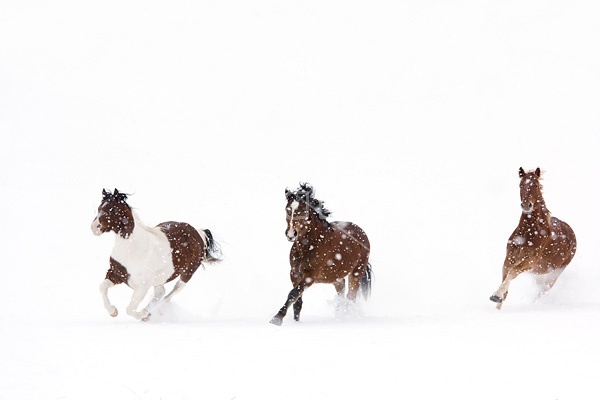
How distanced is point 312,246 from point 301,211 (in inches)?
22.7

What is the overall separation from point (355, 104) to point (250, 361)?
68.6 meters

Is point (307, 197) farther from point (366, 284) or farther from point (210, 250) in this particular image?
point (210, 250)

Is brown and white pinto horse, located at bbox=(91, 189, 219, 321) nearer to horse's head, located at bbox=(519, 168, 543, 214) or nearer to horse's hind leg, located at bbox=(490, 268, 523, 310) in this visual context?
horse's hind leg, located at bbox=(490, 268, 523, 310)

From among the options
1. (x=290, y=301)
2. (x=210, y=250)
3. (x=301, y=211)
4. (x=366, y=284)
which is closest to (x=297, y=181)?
(x=210, y=250)

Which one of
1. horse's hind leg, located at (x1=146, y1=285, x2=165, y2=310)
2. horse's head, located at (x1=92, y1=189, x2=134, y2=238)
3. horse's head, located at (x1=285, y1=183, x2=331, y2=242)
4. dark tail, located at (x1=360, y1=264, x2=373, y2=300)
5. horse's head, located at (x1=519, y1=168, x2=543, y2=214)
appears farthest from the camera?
dark tail, located at (x1=360, y1=264, x2=373, y2=300)

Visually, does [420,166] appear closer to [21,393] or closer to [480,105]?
[480,105]

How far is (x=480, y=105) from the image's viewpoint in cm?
6844

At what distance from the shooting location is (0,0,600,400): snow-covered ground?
20.8 feet

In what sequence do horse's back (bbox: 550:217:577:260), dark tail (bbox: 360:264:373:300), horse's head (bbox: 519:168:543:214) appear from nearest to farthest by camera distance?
horse's head (bbox: 519:168:543:214) → horse's back (bbox: 550:217:577:260) → dark tail (bbox: 360:264:373:300)

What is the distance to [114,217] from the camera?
30.7ft

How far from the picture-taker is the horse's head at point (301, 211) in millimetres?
9516

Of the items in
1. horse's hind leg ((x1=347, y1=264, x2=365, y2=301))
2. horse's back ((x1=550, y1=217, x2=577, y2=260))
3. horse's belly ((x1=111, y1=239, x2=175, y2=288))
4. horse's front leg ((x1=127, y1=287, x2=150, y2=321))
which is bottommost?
horse's front leg ((x1=127, y1=287, x2=150, y2=321))

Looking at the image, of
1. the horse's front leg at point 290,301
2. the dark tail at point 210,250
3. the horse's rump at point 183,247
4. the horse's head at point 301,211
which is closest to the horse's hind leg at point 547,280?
the horse's head at point 301,211

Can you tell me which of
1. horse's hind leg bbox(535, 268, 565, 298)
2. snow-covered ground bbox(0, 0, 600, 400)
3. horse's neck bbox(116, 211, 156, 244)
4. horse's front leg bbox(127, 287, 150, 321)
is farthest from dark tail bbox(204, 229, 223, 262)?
horse's hind leg bbox(535, 268, 565, 298)
